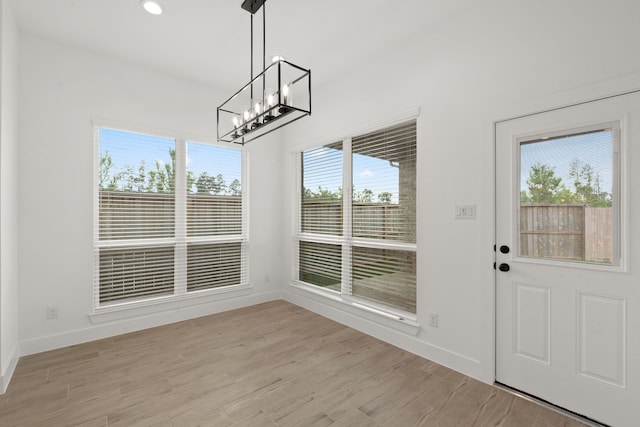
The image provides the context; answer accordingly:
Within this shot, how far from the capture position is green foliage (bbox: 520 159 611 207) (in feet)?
6.53

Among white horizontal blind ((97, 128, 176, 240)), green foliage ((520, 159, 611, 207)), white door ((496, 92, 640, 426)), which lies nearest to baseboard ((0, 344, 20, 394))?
white horizontal blind ((97, 128, 176, 240))

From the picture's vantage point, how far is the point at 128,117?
139 inches

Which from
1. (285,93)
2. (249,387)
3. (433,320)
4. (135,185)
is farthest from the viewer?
(135,185)

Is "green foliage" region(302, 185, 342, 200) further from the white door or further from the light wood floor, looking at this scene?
the white door

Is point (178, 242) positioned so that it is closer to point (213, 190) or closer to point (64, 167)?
point (213, 190)

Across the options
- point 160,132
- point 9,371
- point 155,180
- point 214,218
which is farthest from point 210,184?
point 9,371

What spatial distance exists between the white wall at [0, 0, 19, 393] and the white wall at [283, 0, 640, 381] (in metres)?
3.25

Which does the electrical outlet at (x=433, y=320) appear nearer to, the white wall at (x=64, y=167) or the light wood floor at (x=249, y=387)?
the light wood floor at (x=249, y=387)

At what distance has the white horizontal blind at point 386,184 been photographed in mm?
3139

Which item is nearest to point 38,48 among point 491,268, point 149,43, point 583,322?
point 149,43

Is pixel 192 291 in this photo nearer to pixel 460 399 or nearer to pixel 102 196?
pixel 102 196

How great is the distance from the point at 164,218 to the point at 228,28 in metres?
2.33

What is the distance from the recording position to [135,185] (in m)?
3.62

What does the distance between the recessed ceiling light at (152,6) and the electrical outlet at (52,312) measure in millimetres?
3034
